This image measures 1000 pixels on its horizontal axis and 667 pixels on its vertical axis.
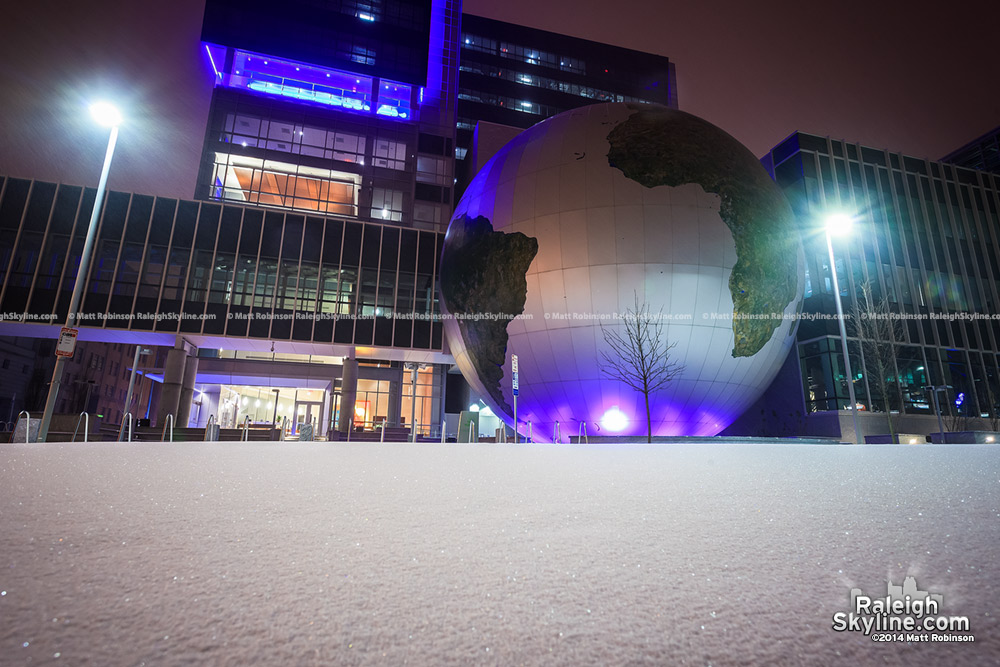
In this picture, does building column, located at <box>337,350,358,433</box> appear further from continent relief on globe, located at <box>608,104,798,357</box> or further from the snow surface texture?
the snow surface texture

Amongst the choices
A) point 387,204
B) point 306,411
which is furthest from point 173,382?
point 387,204

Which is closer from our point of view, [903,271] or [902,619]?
[902,619]

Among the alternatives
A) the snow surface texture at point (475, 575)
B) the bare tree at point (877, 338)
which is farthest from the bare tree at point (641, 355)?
the bare tree at point (877, 338)

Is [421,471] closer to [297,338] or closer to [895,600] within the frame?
[895,600]

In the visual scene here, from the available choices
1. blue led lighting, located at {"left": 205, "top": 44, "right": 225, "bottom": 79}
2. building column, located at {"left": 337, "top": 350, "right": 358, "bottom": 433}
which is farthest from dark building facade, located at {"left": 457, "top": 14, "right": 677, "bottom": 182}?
building column, located at {"left": 337, "top": 350, "right": 358, "bottom": 433}

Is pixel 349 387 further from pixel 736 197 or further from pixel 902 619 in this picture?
pixel 902 619

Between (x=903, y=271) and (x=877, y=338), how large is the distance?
7.15 meters

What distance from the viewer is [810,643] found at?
83 cm

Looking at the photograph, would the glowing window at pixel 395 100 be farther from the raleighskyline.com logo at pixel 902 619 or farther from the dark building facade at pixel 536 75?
the raleighskyline.com logo at pixel 902 619

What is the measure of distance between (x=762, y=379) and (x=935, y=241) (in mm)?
26541

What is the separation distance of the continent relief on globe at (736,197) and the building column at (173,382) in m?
25.2

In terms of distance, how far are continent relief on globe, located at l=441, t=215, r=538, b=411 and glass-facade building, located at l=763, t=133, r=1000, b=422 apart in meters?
18.9

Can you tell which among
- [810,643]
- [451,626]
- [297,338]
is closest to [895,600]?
[810,643]

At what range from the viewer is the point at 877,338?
26953 mm
